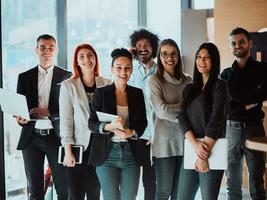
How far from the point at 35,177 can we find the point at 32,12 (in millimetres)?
1496

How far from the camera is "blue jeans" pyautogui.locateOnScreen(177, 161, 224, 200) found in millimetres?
2629

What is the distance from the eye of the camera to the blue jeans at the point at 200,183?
2629 mm

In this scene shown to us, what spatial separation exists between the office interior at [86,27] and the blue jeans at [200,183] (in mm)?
1203

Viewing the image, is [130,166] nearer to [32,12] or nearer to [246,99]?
[246,99]

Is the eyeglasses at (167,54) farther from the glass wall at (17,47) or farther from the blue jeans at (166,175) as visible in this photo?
the glass wall at (17,47)

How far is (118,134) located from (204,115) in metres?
0.51

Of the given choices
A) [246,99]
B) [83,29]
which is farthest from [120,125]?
[83,29]

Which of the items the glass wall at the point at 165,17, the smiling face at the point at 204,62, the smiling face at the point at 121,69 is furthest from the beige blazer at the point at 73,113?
the glass wall at the point at 165,17

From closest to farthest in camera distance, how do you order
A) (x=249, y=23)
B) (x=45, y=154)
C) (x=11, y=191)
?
(x=45, y=154) → (x=11, y=191) → (x=249, y=23)

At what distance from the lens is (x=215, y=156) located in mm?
2633

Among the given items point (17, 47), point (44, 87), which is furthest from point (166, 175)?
point (17, 47)

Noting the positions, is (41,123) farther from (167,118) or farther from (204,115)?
(204,115)

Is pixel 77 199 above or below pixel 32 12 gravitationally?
below

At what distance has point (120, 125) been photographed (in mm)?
2539
